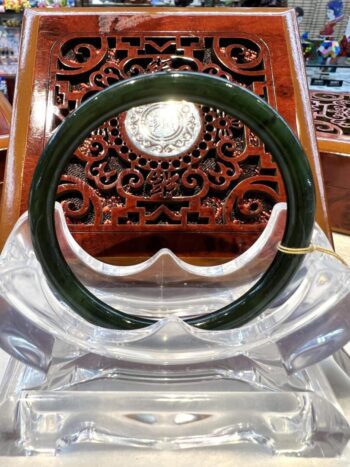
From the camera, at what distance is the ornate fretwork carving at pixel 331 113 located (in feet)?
2.87

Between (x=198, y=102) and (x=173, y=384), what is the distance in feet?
0.88

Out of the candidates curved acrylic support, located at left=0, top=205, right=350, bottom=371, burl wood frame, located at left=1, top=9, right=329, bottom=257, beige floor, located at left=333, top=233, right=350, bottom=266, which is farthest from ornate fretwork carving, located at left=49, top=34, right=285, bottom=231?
beige floor, located at left=333, top=233, right=350, bottom=266

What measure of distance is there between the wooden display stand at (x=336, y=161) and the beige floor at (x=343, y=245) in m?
0.01

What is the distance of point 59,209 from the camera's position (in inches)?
23.0

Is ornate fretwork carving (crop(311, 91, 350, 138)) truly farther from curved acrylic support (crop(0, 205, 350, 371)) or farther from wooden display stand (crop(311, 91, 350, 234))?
curved acrylic support (crop(0, 205, 350, 371))

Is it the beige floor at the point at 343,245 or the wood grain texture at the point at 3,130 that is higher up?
the wood grain texture at the point at 3,130

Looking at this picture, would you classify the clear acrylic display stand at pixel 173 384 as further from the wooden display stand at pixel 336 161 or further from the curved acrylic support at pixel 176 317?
the wooden display stand at pixel 336 161

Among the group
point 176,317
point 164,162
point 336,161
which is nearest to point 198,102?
point 176,317

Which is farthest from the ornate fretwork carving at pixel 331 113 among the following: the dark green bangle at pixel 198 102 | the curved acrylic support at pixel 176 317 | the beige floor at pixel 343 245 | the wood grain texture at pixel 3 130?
the wood grain texture at pixel 3 130

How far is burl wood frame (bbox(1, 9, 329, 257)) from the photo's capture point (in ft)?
2.22

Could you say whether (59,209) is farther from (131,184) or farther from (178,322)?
(178,322)

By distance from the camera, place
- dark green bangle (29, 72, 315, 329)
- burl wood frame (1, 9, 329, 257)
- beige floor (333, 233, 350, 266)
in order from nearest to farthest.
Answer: dark green bangle (29, 72, 315, 329), burl wood frame (1, 9, 329, 257), beige floor (333, 233, 350, 266)

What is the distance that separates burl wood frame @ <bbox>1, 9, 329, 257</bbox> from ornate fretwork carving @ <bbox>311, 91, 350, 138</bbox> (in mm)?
202

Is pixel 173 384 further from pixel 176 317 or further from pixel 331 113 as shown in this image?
pixel 331 113
